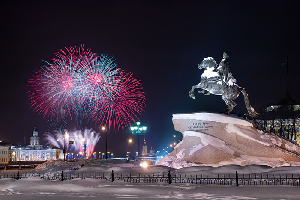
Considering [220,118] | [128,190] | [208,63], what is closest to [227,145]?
[220,118]

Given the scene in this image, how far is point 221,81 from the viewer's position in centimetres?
2394

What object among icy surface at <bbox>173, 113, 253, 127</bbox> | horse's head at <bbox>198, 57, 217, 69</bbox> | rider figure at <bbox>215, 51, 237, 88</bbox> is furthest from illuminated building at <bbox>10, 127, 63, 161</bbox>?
rider figure at <bbox>215, 51, 237, 88</bbox>

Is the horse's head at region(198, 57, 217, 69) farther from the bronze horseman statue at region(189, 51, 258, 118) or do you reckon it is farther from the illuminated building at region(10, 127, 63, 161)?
the illuminated building at region(10, 127, 63, 161)

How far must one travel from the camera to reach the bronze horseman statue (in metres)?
23.7

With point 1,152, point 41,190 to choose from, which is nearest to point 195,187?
point 41,190

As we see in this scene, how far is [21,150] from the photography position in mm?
134125

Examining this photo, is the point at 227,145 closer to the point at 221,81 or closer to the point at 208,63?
the point at 221,81

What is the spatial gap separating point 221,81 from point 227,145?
4728 mm

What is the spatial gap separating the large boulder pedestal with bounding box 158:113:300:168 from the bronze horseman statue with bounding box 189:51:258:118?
1.86 metres

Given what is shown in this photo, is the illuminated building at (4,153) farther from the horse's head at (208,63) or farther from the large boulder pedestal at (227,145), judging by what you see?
the horse's head at (208,63)

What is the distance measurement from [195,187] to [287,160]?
9.63m


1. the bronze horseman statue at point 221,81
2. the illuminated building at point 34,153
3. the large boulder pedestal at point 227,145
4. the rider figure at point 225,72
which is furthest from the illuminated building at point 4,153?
the rider figure at point 225,72

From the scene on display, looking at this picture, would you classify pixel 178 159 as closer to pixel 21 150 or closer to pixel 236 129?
pixel 236 129

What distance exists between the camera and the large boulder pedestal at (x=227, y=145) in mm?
21328
